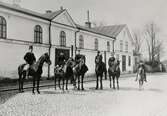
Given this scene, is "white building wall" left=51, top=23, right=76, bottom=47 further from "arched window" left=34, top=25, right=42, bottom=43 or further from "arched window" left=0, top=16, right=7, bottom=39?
"arched window" left=0, top=16, right=7, bottom=39

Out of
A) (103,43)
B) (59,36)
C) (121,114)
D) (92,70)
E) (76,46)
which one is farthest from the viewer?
(103,43)

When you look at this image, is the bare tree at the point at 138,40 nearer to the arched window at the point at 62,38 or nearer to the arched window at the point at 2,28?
the arched window at the point at 2,28

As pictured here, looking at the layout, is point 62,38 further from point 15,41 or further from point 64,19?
point 15,41

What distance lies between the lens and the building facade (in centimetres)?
1026

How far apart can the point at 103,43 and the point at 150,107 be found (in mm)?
17029

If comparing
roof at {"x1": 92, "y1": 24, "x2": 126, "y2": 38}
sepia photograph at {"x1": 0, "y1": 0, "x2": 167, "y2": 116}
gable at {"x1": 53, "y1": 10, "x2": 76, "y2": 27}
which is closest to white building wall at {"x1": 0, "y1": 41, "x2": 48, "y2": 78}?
sepia photograph at {"x1": 0, "y1": 0, "x2": 167, "y2": 116}

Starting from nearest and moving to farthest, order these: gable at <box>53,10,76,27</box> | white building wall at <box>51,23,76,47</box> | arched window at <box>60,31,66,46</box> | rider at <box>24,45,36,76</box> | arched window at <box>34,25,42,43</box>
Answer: rider at <box>24,45,36,76</box> → arched window at <box>34,25,42,43</box> → white building wall at <box>51,23,76,47</box> → gable at <box>53,10,76,27</box> → arched window at <box>60,31,66,46</box>

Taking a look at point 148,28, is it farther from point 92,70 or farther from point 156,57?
point 92,70

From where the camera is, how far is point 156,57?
4.09m

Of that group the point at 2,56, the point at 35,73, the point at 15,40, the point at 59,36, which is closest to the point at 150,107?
the point at 35,73

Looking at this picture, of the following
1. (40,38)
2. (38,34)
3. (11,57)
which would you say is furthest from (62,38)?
(11,57)

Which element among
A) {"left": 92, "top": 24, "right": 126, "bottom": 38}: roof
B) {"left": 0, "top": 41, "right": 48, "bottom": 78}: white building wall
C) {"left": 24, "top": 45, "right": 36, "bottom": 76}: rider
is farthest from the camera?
{"left": 0, "top": 41, "right": 48, "bottom": 78}: white building wall

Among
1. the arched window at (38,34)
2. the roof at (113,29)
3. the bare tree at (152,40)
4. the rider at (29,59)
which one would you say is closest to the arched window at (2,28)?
the arched window at (38,34)

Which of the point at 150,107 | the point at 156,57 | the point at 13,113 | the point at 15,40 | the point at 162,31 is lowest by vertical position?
the point at 13,113
